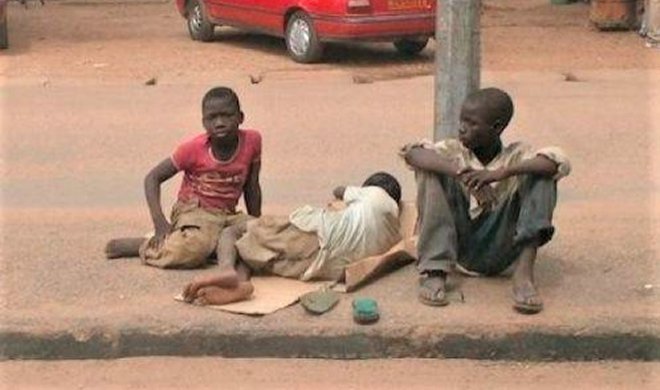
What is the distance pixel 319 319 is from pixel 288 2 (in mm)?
9883

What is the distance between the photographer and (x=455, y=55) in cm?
581

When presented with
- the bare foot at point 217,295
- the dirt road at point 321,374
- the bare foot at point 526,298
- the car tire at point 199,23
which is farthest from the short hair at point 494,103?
the car tire at point 199,23

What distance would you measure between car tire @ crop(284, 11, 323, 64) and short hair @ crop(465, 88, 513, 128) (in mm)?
9045

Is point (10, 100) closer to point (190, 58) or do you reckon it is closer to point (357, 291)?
point (190, 58)

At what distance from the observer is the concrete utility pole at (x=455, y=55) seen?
579cm

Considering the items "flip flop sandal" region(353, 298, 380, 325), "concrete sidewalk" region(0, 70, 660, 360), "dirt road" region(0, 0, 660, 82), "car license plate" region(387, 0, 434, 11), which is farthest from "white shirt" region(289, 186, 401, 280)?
"car license plate" region(387, 0, 434, 11)

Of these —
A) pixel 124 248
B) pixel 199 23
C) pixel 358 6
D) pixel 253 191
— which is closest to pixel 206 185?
pixel 253 191

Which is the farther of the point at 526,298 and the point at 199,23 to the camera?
the point at 199,23

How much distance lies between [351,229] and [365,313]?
1.99ft

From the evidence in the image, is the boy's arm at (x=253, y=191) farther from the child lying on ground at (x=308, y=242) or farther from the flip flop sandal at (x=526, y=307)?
the flip flop sandal at (x=526, y=307)

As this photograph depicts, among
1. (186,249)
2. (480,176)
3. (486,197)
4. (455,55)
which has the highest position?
(455,55)

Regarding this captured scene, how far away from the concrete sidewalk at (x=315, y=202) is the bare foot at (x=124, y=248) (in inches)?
3.0

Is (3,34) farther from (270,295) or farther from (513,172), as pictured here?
(513,172)

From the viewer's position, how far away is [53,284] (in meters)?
5.69
